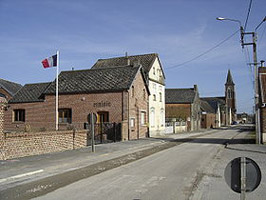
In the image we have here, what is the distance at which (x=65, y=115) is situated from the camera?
98.8 feet

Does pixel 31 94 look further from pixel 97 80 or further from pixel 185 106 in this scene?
pixel 185 106

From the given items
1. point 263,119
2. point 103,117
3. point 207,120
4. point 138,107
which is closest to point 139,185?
point 263,119

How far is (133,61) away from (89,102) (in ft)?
33.4

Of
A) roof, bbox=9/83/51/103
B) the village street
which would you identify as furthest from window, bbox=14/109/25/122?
the village street

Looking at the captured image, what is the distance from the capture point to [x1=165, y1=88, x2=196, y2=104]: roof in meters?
57.7

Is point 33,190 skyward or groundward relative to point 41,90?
groundward

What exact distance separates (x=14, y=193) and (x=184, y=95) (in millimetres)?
53174

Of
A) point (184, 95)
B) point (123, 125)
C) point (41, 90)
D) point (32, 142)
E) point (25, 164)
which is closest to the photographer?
point (25, 164)

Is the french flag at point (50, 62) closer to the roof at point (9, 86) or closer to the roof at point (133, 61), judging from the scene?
the roof at point (133, 61)

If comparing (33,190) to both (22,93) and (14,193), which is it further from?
(22,93)

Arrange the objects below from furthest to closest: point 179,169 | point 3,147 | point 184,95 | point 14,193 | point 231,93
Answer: point 231,93, point 184,95, point 3,147, point 179,169, point 14,193

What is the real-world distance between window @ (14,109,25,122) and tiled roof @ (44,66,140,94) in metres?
4.00

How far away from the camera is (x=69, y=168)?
1198 cm

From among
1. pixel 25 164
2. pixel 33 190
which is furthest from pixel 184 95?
pixel 33 190
